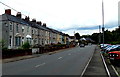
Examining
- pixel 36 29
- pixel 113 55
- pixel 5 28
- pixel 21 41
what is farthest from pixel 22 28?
pixel 113 55

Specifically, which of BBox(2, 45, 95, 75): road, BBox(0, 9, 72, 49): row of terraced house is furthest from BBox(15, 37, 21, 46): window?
BBox(2, 45, 95, 75): road

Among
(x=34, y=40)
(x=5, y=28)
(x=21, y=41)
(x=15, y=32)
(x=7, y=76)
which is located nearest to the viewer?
(x=7, y=76)

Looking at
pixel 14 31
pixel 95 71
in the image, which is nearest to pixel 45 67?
pixel 95 71

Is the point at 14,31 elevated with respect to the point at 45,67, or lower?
elevated

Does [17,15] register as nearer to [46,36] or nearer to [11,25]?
[11,25]

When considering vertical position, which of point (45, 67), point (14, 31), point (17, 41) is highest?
point (14, 31)

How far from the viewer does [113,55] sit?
1556 cm

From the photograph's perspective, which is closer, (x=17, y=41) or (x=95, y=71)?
(x=95, y=71)

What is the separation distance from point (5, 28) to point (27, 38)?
8842 mm

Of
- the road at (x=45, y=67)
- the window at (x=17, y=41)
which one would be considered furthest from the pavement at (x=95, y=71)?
the window at (x=17, y=41)

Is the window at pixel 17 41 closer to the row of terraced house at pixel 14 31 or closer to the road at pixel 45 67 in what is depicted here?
the row of terraced house at pixel 14 31

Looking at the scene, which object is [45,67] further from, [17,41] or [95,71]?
[17,41]

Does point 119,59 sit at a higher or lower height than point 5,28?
lower

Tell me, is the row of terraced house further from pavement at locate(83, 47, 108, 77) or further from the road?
pavement at locate(83, 47, 108, 77)
